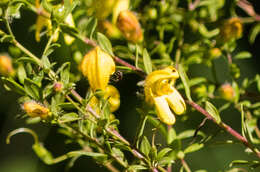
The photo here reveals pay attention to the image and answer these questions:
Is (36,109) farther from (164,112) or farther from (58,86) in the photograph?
(164,112)

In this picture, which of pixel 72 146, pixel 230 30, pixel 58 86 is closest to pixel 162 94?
pixel 58 86

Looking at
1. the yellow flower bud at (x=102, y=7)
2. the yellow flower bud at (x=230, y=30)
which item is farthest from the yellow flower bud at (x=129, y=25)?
the yellow flower bud at (x=230, y=30)

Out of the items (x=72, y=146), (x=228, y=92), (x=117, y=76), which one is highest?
(x=117, y=76)

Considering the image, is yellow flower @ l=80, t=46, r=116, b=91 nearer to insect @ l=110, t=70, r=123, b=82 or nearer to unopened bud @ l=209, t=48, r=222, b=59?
insect @ l=110, t=70, r=123, b=82

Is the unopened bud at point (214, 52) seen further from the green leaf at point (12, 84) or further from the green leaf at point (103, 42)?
the green leaf at point (12, 84)

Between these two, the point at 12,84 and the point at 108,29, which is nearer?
the point at 12,84

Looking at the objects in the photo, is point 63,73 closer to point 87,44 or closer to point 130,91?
point 87,44

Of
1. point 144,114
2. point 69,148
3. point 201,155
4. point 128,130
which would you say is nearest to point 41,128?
point 69,148
